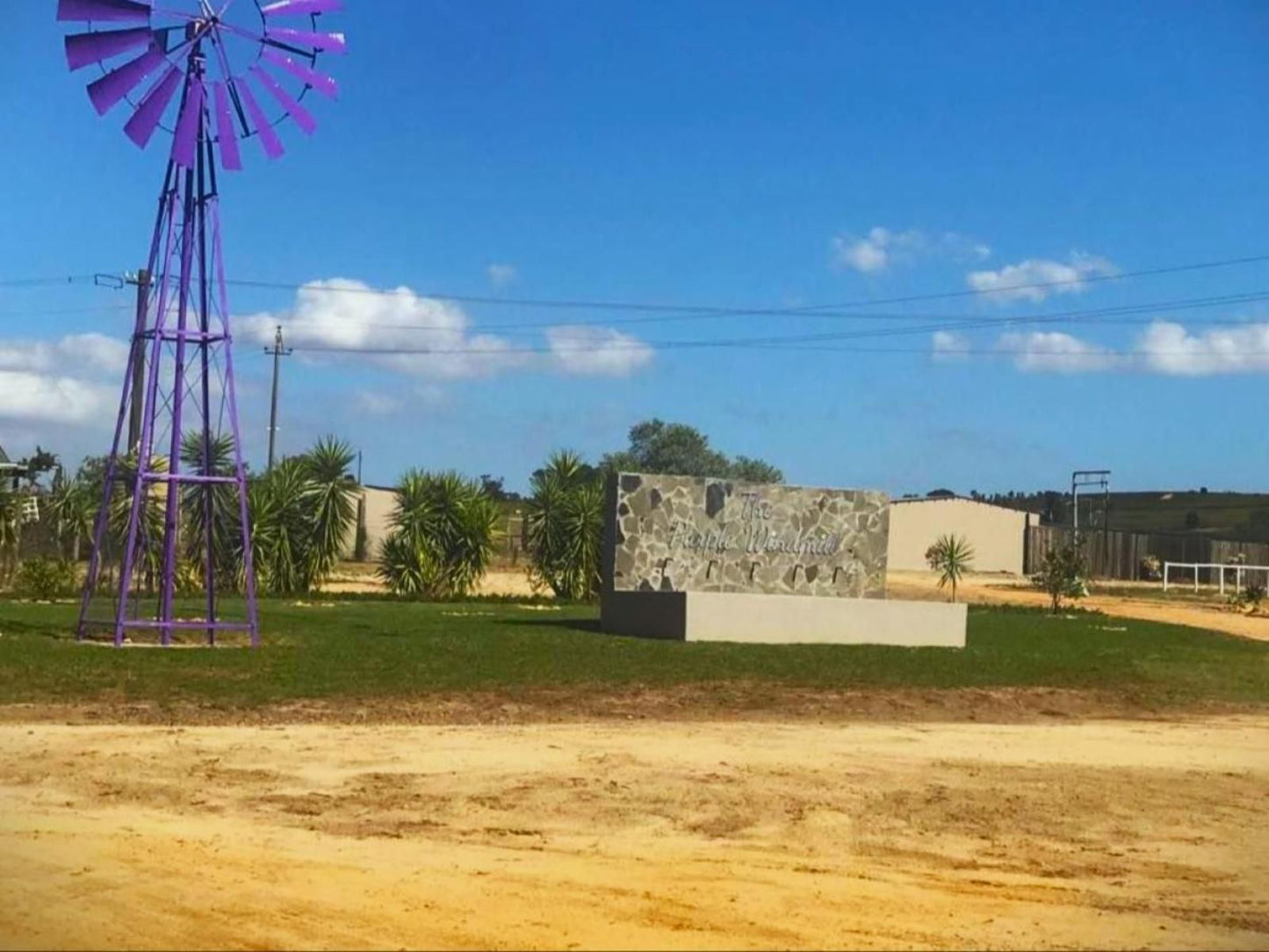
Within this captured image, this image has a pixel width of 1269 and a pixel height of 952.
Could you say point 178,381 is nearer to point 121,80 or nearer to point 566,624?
point 121,80

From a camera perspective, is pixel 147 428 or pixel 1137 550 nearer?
pixel 147 428

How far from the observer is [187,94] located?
2055 cm

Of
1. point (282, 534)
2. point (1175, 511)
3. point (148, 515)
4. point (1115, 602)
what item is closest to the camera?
point (148, 515)

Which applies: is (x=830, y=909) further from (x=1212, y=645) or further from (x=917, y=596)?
(x=917, y=596)

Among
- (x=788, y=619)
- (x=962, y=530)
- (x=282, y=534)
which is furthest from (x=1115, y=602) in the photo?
(x=962, y=530)

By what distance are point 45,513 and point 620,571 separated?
1625cm

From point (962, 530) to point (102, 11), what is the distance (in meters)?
57.5

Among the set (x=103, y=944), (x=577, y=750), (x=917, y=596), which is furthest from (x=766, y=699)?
(x=917, y=596)

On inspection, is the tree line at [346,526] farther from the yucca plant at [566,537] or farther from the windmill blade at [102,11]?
the windmill blade at [102,11]

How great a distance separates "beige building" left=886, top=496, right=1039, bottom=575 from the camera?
71.4 metres

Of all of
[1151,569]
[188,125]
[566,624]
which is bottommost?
[566,624]

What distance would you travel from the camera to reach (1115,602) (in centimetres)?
4538

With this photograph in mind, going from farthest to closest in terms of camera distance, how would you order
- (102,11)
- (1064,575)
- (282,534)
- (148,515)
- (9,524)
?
(1064,575) < (282,534) < (9,524) < (148,515) < (102,11)

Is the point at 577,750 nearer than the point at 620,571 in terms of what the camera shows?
Yes
